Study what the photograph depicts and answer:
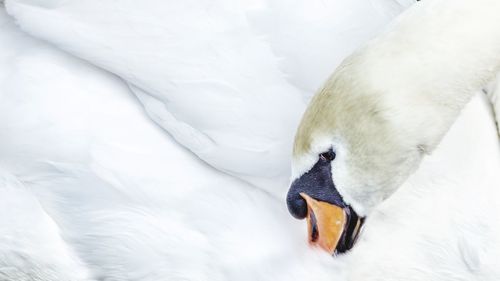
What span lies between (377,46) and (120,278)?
0.92 meters

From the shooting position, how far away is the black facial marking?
8.97 feet

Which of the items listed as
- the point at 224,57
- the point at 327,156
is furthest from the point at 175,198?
the point at 327,156

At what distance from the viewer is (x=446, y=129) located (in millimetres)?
2711

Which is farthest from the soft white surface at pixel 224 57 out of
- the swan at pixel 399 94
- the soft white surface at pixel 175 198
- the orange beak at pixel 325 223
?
the swan at pixel 399 94

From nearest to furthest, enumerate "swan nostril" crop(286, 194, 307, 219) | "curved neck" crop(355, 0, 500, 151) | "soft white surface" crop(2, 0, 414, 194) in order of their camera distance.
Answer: "curved neck" crop(355, 0, 500, 151) < "swan nostril" crop(286, 194, 307, 219) < "soft white surface" crop(2, 0, 414, 194)

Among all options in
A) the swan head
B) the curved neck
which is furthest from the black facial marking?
the curved neck

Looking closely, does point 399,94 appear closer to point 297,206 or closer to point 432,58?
point 432,58

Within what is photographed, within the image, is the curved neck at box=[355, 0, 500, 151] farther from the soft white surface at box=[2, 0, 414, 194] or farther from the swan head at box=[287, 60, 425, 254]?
the soft white surface at box=[2, 0, 414, 194]

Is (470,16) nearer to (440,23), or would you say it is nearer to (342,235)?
(440,23)

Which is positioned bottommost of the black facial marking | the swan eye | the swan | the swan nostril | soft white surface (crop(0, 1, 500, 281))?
soft white surface (crop(0, 1, 500, 281))

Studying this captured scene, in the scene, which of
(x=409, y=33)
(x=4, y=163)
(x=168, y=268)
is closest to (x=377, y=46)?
(x=409, y=33)

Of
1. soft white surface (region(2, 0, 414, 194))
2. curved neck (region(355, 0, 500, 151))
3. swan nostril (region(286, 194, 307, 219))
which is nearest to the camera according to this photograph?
curved neck (region(355, 0, 500, 151))

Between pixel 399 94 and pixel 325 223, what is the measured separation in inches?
15.2

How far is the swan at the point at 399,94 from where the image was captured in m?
2.64
